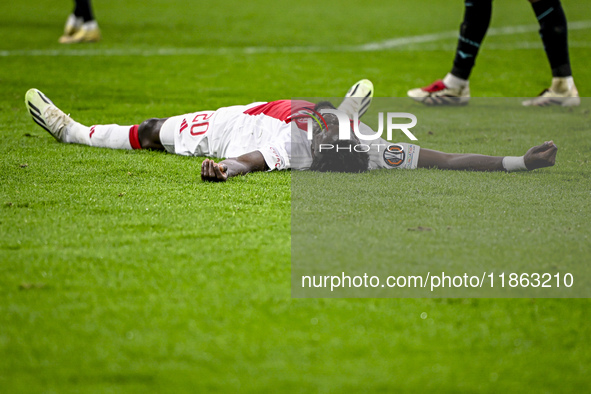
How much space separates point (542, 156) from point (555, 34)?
7.22ft

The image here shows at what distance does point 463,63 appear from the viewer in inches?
205

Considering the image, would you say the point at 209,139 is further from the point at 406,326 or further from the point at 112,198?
the point at 406,326

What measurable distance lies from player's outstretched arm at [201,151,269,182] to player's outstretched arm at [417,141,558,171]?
86 cm

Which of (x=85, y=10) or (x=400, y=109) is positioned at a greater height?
(x=85, y=10)

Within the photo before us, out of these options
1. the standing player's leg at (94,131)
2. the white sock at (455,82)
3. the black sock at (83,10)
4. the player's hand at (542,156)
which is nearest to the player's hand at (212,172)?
the standing player's leg at (94,131)

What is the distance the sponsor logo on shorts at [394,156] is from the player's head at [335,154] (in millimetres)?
121

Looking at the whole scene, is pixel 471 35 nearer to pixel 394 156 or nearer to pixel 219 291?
pixel 394 156

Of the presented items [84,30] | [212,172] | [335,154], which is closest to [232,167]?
[212,172]

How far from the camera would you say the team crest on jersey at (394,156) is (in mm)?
3393

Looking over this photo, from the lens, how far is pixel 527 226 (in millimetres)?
2510

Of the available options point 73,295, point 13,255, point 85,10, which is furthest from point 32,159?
point 85,10

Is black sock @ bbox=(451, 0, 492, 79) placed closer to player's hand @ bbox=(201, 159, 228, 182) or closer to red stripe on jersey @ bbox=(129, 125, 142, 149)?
Result: red stripe on jersey @ bbox=(129, 125, 142, 149)

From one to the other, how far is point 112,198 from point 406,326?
1507mm

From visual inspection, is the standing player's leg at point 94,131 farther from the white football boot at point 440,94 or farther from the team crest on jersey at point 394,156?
the white football boot at point 440,94
